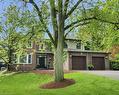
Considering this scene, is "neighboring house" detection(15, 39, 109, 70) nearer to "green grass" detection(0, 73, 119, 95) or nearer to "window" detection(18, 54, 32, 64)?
"window" detection(18, 54, 32, 64)

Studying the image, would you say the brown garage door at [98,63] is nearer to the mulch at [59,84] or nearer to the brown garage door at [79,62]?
the brown garage door at [79,62]

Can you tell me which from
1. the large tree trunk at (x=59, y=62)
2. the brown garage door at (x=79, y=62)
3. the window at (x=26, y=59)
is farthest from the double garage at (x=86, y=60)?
the large tree trunk at (x=59, y=62)

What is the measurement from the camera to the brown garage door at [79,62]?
2111 inches

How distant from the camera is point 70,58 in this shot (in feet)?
174

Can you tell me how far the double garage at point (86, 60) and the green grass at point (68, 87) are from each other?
13789 millimetres

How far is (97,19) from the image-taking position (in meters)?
26.0

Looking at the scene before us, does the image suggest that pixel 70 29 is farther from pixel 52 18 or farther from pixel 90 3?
pixel 90 3

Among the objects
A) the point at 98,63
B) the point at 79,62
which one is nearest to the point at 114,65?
the point at 98,63

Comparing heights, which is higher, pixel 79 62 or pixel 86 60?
pixel 86 60

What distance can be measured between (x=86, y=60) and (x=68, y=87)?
29666 mm

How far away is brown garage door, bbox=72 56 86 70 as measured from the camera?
5362cm

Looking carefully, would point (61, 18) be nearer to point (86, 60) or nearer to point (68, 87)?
point (68, 87)

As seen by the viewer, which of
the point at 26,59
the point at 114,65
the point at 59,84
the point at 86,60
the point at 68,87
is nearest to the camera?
the point at 68,87

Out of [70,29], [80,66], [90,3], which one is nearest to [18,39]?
[70,29]
